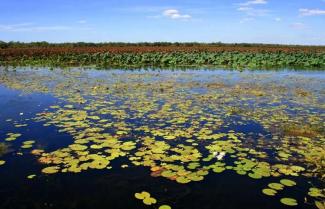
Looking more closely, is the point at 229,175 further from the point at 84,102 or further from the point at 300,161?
the point at 84,102

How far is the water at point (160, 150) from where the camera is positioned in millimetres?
4691

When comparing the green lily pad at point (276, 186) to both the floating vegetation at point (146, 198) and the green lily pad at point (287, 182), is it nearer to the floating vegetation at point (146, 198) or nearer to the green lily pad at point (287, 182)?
the green lily pad at point (287, 182)

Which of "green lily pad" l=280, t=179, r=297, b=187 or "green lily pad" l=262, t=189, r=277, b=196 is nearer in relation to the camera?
"green lily pad" l=262, t=189, r=277, b=196

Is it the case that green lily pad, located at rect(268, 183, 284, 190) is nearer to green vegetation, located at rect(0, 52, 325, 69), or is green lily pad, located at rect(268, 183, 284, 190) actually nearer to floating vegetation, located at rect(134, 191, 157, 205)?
floating vegetation, located at rect(134, 191, 157, 205)

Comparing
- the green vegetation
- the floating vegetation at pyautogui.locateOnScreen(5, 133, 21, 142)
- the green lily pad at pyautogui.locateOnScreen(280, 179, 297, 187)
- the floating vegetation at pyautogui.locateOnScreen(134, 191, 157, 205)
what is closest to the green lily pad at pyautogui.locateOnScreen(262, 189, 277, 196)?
the green lily pad at pyautogui.locateOnScreen(280, 179, 297, 187)

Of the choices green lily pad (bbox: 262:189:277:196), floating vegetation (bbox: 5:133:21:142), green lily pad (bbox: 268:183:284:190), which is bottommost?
green lily pad (bbox: 262:189:277:196)

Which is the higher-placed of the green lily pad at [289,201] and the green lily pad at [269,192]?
the green lily pad at [269,192]

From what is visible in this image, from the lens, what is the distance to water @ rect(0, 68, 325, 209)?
469 cm

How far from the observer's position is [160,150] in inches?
250

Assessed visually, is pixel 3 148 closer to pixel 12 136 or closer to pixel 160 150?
pixel 12 136

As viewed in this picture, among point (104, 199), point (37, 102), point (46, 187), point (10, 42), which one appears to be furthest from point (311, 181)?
point (10, 42)

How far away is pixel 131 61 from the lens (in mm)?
29969

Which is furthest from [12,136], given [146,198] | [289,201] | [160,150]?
[289,201]

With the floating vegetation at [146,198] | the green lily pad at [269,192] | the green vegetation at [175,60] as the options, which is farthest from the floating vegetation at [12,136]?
the green vegetation at [175,60]
